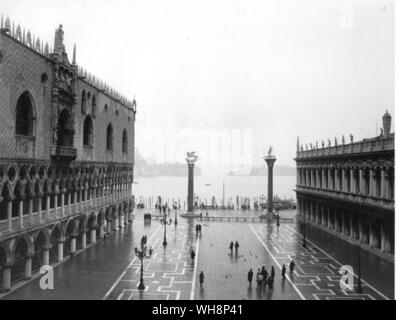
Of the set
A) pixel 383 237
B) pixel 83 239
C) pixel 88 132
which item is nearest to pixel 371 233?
pixel 383 237

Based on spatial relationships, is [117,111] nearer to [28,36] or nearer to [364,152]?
[28,36]

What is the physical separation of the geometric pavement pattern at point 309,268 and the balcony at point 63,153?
50.1 ft

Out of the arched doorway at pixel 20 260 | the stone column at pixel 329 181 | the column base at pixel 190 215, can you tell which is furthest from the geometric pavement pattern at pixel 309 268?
the arched doorway at pixel 20 260

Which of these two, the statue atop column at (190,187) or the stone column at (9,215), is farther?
the statue atop column at (190,187)

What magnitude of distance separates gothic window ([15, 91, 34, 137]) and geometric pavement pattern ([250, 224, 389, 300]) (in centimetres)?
1690

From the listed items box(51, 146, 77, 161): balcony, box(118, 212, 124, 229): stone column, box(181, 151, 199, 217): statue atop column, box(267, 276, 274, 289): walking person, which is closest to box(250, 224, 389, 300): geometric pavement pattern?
box(267, 276, 274, 289): walking person

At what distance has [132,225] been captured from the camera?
144 feet

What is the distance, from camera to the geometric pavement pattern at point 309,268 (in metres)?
21.2

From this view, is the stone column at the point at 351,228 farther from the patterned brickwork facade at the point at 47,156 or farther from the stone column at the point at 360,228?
the patterned brickwork facade at the point at 47,156

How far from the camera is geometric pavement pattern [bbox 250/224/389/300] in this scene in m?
21.2

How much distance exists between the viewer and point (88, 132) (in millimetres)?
32438

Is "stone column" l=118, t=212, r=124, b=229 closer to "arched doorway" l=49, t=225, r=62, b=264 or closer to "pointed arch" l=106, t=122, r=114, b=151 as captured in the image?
"pointed arch" l=106, t=122, r=114, b=151

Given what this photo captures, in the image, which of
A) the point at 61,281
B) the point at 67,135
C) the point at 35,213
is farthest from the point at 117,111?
the point at 61,281

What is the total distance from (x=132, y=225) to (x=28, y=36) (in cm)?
2568
